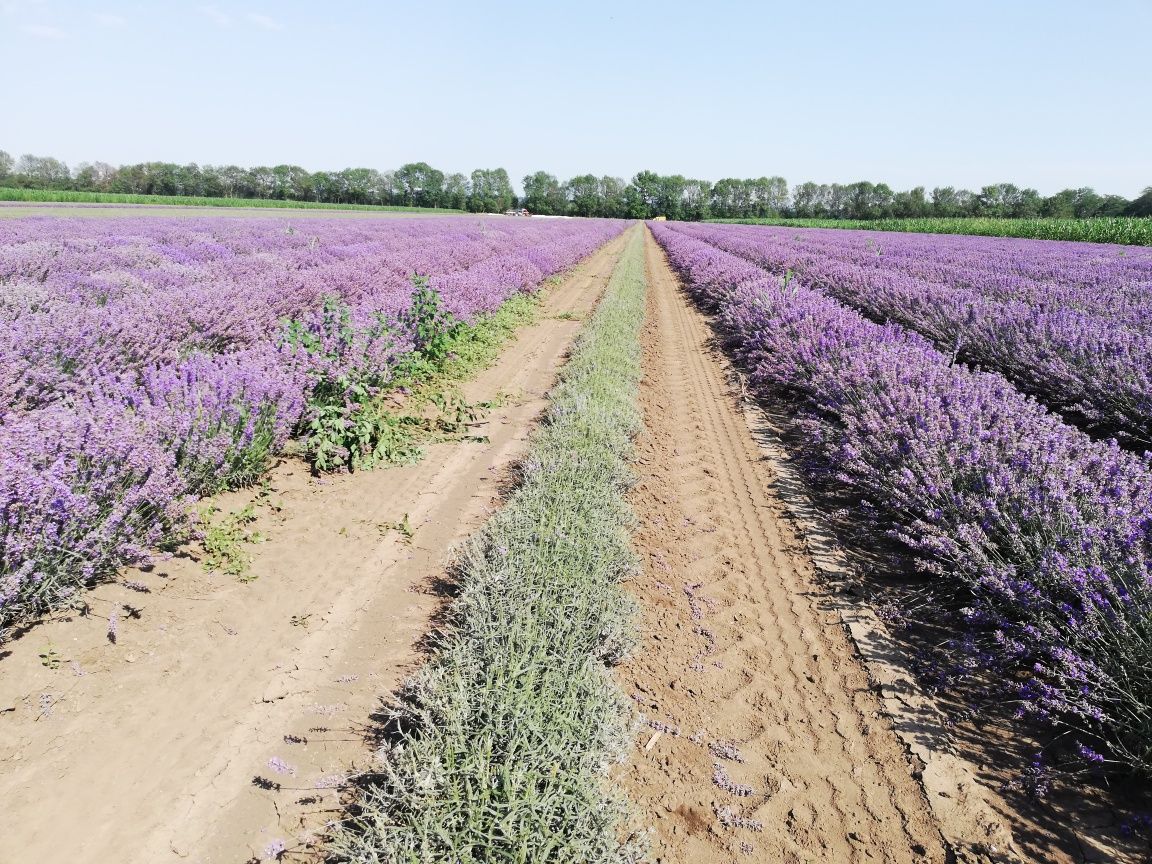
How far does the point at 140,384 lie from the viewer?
488cm

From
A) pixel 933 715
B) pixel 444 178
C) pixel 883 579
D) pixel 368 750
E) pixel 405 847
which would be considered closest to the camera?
pixel 405 847

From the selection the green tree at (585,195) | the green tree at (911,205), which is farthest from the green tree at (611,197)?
the green tree at (911,205)

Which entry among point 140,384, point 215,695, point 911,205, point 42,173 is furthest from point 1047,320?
point 42,173

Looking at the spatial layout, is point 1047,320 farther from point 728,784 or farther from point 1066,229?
point 1066,229

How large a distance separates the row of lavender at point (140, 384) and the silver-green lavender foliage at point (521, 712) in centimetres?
186

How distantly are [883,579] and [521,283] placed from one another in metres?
11.9

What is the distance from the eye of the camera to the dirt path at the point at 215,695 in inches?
81.7

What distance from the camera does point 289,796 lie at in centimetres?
222

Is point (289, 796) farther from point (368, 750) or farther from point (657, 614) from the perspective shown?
point (657, 614)

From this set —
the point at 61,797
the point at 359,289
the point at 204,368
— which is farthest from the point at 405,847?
the point at 359,289

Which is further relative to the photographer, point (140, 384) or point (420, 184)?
point (420, 184)

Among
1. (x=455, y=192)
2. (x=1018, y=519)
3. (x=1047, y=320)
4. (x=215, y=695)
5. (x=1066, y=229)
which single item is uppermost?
(x=455, y=192)

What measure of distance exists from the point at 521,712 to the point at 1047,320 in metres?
8.90

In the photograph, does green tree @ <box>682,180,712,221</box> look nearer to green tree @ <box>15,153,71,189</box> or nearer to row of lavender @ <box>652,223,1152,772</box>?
green tree @ <box>15,153,71,189</box>
